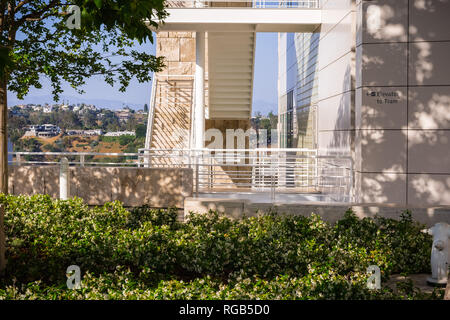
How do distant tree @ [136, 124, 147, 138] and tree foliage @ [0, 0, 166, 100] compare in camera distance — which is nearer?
tree foliage @ [0, 0, 166, 100]

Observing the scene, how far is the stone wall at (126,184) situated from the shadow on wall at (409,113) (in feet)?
13.7

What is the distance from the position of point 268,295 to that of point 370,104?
7.31 metres

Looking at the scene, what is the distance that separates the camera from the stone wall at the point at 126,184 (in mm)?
10500

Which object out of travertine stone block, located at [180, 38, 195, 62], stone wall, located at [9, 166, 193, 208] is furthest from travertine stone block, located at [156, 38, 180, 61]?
stone wall, located at [9, 166, 193, 208]

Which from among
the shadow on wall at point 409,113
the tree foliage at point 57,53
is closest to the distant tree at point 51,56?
the tree foliage at point 57,53

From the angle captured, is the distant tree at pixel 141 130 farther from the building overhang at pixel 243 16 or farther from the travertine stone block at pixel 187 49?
the building overhang at pixel 243 16

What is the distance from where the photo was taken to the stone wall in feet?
34.4

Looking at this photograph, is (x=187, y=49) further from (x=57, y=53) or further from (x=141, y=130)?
(x=57, y=53)

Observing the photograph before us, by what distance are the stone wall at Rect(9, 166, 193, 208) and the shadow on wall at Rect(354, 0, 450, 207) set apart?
4187 mm

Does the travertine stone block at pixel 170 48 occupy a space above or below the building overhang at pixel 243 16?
above

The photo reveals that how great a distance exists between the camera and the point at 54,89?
10.6m

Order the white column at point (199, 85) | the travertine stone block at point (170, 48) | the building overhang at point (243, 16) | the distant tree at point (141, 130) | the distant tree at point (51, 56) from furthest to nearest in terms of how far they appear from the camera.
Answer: the travertine stone block at point (170, 48)
the distant tree at point (141, 130)
the white column at point (199, 85)
the building overhang at point (243, 16)
the distant tree at point (51, 56)

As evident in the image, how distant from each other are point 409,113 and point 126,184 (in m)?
6.47

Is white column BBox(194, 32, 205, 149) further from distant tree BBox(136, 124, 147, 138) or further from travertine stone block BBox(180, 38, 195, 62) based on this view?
travertine stone block BBox(180, 38, 195, 62)
